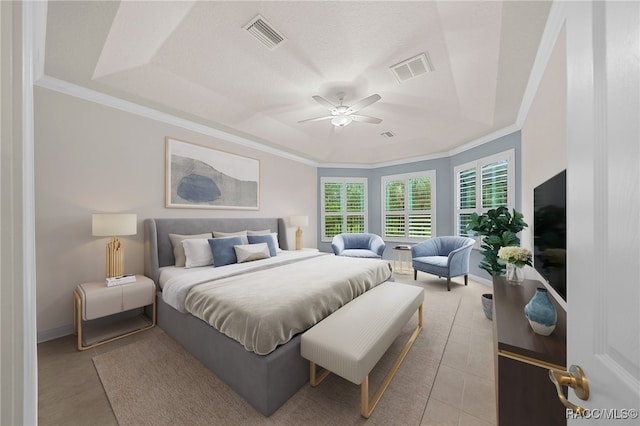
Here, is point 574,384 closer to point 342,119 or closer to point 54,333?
point 342,119

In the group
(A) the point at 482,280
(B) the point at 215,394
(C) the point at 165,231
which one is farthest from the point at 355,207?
(B) the point at 215,394

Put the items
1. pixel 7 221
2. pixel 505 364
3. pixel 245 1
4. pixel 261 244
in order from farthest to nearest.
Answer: pixel 261 244 < pixel 245 1 < pixel 505 364 < pixel 7 221

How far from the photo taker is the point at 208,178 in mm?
3771

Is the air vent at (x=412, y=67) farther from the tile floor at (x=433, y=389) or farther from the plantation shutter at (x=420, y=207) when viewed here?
the plantation shutter at (x=420, y=207)

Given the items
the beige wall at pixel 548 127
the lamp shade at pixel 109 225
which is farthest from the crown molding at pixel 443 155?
the lamp shade at pixel 109 225

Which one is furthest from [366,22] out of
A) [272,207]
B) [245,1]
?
[272,207]

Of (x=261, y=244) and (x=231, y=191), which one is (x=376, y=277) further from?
(x=231, y=191)

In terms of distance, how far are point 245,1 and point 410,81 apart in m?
1.86

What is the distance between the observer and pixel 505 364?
1228 millimetres

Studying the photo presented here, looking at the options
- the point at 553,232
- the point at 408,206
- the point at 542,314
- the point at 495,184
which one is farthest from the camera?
the point at 408,206

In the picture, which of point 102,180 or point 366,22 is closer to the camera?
point 366,22

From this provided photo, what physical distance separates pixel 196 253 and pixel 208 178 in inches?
51.9

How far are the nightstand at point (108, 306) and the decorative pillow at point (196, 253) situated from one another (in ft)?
1.56

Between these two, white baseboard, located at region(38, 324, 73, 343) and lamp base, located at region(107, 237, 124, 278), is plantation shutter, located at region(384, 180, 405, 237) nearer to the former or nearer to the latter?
lamp base, located at region(107, 237, 124, 278)
